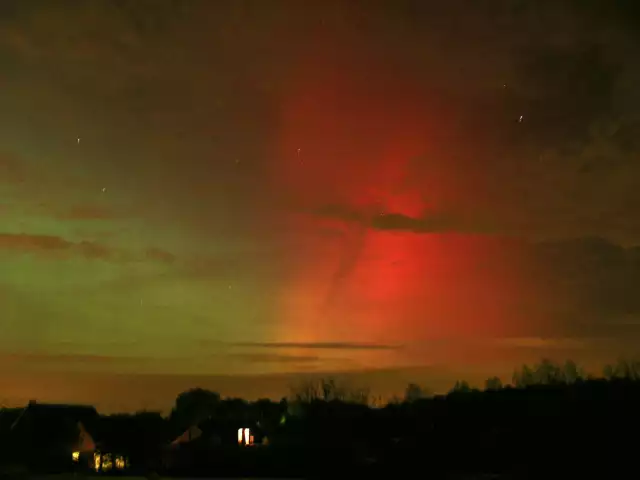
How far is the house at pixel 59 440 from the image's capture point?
1751 inches

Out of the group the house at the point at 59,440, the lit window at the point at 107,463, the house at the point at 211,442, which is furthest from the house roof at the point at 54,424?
the house at the point at 211,442

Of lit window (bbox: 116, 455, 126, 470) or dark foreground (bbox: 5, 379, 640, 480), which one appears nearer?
dark foreground (bbox: 5, 379, 640, 480)

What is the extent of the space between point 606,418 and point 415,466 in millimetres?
7582

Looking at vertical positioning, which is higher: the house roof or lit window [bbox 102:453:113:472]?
the house roof

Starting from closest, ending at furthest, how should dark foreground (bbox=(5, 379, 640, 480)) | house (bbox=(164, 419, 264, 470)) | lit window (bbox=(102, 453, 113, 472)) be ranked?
1. dark foreground (bbox=(5, 379, 640, 480))
2. house (bbox=(164, 419, 264, 470))
3. lit window (bbox=(102, 453, 113, 472))

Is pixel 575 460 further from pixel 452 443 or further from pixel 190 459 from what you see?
pixel 190 459

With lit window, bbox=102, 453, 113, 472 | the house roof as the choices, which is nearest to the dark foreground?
lit window, bbox=102, 453, 113, 472

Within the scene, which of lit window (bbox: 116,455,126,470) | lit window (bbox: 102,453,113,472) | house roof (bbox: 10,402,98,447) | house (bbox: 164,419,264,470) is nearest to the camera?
house (bbox: 164,419,264,470)

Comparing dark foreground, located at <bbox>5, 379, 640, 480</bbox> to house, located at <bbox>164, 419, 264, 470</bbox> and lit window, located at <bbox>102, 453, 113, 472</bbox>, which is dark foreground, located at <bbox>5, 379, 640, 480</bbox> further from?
lit window, located at <bbox>102, 453, 113, 472</bbox>

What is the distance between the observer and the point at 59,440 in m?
48.5

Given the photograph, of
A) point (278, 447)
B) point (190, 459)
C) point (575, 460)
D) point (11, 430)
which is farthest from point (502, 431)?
point (11, 430)

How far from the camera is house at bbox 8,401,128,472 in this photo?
146 ft

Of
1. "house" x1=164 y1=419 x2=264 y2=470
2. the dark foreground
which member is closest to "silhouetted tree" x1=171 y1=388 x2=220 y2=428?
"house" x1=164 y1=419 x2=264 y2=470

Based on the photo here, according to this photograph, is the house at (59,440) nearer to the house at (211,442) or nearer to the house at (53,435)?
the house at (53,435)
